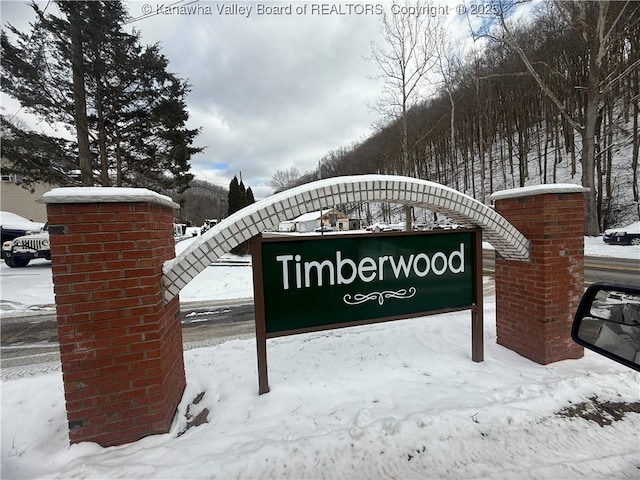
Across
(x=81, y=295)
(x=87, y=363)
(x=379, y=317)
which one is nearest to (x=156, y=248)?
(x=81, y=295)

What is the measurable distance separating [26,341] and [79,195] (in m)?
5.15

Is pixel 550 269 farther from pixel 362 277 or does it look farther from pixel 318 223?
pixel 318 223

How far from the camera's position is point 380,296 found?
3164 mm

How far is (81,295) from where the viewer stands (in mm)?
2242

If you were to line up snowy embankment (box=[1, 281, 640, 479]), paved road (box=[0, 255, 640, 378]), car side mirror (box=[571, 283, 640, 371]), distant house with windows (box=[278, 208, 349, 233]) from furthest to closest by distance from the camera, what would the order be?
distant house with windows (box=[278, 208, 349, 233]) → paved road (box=[0, 255, 640, 378]) → snowy embankment (box=[1, 281, 640, 479]) → car side mirror (box=[571, 283, 640, 371])

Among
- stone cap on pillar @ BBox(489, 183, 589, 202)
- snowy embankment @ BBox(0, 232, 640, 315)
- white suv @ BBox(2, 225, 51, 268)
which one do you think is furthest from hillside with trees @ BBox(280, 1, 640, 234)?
white suv @ BBox(2, 225, 51, 268)

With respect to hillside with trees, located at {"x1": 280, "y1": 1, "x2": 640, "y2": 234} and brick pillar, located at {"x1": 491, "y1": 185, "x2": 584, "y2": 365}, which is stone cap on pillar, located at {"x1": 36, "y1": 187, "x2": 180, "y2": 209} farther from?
hillside with trees, located at {"x1": 280, "y1": 1, "x2": 640, "y2": 234}

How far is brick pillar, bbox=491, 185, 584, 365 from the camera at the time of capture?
335 centimetres

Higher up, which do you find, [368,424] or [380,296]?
[380,296]

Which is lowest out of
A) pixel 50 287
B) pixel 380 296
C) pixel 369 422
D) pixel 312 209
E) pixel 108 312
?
pixel 369 422

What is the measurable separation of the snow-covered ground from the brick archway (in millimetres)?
1215

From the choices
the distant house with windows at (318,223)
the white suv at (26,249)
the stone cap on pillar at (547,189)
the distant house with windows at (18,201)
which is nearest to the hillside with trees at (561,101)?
the stone cap on pillar at (547,189)

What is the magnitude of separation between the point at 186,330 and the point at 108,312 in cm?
369

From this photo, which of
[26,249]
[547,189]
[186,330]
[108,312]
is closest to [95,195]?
[108,312]
